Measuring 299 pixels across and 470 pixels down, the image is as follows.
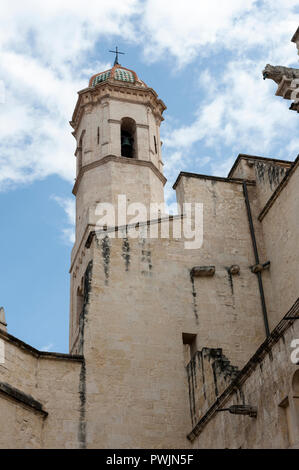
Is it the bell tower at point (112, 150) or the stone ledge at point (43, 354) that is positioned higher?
the bell tower at point (112, 150)

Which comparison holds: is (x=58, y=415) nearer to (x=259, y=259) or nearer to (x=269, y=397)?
(x=269, y=397)

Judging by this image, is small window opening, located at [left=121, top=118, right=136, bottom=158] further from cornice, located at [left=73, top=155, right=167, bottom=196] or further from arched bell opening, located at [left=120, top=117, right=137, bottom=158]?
cornice, located at [left=73, top=155, right=167, bottom=196]

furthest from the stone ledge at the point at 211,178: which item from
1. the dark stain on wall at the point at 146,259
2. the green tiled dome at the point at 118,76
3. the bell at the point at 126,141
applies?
the green tiled dome at the point at 118,76

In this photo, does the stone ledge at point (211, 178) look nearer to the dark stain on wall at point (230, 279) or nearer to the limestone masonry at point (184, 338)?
the limestone masonry at point (184, 338)

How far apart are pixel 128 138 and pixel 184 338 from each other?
31.2ft

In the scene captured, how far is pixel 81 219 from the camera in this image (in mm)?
21453

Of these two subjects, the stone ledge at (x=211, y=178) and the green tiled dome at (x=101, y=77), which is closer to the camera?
the stone ledge at (x=211, y=178)

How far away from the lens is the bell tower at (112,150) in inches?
829

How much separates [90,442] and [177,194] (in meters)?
7.20

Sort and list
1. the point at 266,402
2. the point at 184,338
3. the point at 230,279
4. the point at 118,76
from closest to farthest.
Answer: the point at 266,402 → the point at 184,338 → the point at 230,279 → the point at 118,76


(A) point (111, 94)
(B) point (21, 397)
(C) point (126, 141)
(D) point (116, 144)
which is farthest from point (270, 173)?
(B) point (21, 397)

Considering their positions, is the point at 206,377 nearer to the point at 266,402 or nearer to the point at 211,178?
the point at 266,402

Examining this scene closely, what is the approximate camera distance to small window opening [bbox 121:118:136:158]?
2305cm

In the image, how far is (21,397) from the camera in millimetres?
13336
